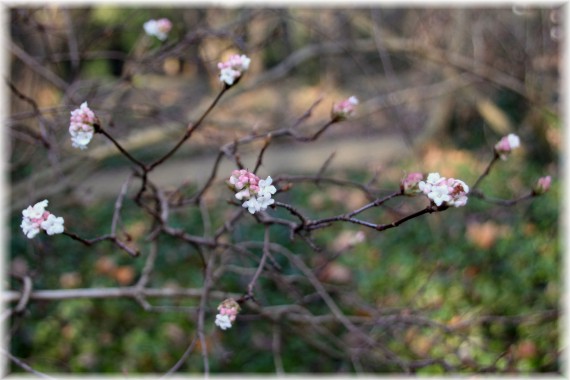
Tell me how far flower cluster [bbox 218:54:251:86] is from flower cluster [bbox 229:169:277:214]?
0.29 meters

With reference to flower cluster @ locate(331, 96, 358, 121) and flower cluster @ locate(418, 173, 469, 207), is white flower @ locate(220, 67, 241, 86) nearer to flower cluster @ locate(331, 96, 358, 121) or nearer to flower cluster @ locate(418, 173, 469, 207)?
flower cluster @ locate(331, 96, 358, 121)

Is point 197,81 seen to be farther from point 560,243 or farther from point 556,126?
point 560,243

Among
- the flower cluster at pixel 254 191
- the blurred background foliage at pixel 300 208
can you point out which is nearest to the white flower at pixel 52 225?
the flower cluster at pixel 254 191

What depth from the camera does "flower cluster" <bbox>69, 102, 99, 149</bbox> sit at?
49.9 inches

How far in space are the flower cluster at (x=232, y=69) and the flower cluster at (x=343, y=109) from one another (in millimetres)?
306

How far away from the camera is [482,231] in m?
4.23

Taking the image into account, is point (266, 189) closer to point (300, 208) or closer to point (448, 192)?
point (448, 192)

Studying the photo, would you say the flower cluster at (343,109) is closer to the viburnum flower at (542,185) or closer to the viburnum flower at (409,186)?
the viburnum flower at (409,186)

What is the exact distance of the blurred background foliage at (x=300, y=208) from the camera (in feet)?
9.35

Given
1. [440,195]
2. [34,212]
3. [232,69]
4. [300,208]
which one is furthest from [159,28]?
[300,208]

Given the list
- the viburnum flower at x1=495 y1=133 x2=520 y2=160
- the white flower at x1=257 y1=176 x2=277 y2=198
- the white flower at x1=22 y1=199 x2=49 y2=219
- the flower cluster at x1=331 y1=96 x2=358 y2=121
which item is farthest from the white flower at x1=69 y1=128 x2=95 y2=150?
the viburnum flower at x1=495 y1=133 x2=520 y2=160

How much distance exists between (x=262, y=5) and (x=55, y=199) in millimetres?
1679

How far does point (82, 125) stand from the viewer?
1.27 meters

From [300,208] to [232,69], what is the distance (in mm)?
3585
